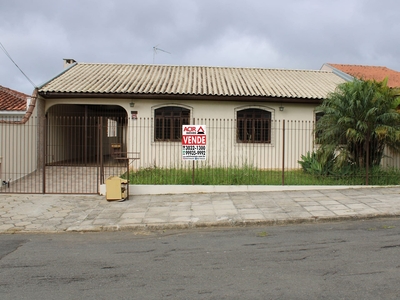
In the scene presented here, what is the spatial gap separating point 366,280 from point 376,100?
291 inches

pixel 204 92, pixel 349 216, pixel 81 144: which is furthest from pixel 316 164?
pixel 81 144

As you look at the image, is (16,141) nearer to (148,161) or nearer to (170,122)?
(148,161)

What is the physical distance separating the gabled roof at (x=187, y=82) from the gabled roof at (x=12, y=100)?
1033mm

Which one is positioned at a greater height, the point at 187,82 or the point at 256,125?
the point at 187,82

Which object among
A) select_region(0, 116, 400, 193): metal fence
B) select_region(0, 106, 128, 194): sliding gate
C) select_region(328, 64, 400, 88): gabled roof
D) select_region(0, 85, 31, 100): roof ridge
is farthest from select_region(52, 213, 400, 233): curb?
select_region(328, 64, 400, 88): gabled roof

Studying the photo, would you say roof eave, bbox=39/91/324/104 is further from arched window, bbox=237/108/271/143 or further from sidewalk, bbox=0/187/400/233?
sidewalk, bbox=0/187/400/233

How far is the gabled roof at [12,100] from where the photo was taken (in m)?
12.3

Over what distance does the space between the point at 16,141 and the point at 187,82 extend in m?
7.19

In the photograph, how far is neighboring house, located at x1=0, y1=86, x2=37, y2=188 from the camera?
10.7 m

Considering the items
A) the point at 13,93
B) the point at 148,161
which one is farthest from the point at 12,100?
the point at 148,161

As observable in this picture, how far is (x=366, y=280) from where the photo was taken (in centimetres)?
387

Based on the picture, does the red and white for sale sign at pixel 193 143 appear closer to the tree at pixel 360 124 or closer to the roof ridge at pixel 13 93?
the tree at pixel 360 124

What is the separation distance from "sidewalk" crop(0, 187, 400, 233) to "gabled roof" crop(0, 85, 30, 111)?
4.33 m

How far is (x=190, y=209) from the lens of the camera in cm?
790
